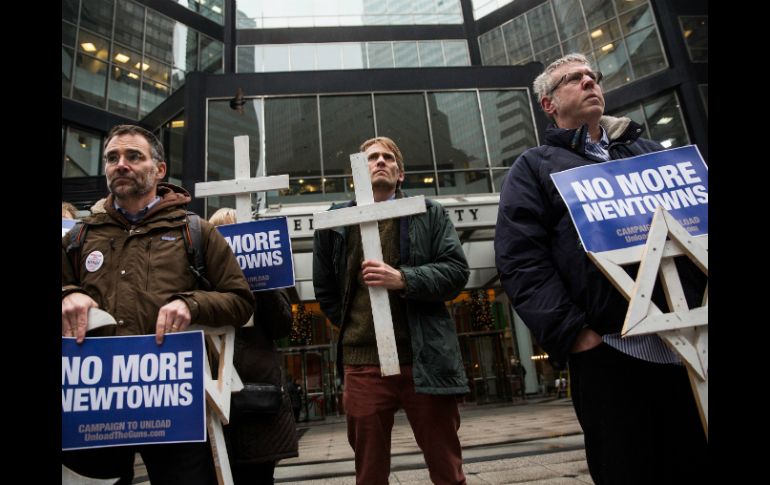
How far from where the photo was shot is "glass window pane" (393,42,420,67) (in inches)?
763

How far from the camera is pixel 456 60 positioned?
797 inches

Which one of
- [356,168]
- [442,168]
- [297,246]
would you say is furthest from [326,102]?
[356,168]

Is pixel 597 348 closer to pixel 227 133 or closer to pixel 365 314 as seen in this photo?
pixel 365 314

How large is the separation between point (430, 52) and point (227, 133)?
9974mm

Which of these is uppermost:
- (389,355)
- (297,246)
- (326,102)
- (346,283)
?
(326,102)

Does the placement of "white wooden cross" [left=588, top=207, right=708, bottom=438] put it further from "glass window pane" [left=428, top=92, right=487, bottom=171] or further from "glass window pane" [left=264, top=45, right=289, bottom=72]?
"glass window pane" [left=264, top=45, right=289, bottom=72]

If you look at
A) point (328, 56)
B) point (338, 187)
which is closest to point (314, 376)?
point (338, 187)

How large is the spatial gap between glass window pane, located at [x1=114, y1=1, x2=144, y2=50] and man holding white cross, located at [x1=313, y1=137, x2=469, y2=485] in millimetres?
18498

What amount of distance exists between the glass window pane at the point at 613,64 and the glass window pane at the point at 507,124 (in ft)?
16.4

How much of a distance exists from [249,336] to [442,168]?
11.3 meters

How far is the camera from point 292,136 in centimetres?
1356

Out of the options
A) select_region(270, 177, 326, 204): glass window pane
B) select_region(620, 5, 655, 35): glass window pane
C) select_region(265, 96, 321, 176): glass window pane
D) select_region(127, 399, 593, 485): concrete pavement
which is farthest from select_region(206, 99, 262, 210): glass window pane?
select_region(620, 5, 655, 35): glass window pane
